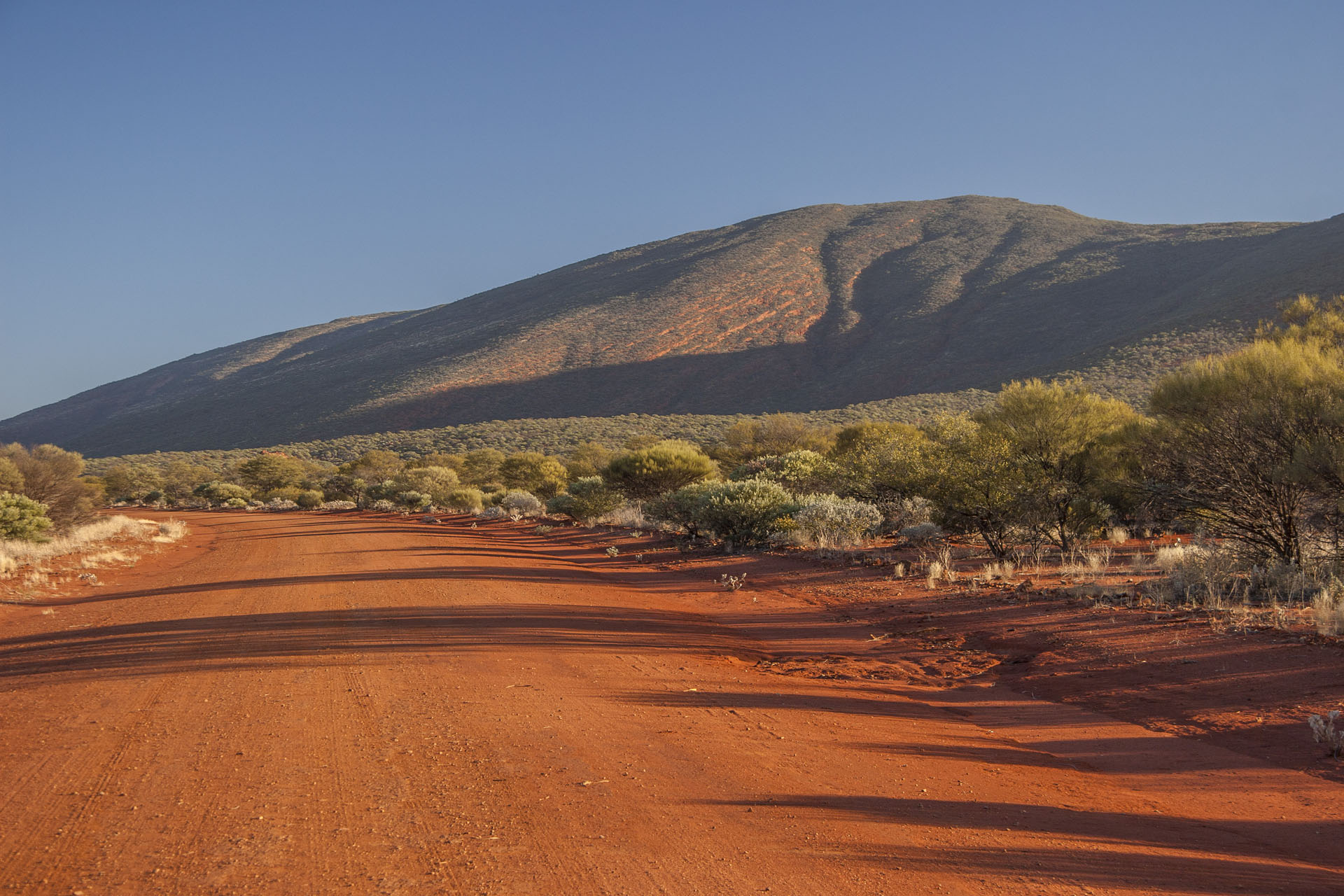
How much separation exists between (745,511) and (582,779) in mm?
12788

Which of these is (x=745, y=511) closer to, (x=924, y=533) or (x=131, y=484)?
(x=924, y=533)

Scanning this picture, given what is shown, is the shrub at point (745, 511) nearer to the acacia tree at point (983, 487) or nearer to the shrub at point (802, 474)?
the shrub at point (802, 474)

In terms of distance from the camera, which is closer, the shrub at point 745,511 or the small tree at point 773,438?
the shrub at point 745,511

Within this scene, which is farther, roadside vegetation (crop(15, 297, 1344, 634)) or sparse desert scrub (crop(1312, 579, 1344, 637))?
roadside vegetation (crop(15, 297, 1344, 634))

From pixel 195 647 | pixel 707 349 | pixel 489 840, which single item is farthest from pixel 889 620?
pixel 707 349

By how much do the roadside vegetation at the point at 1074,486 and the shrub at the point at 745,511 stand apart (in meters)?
0.04

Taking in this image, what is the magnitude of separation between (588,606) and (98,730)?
619cm

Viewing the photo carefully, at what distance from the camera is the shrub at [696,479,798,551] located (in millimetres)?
17609

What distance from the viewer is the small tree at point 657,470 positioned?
2462 cm

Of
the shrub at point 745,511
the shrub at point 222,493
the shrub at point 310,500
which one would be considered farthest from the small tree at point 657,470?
the shrub at point 222,493

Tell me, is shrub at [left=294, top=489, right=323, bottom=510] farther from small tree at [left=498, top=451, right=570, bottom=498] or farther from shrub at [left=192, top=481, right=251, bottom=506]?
small tree at [left=498, top=451, right=570, bottom=498]

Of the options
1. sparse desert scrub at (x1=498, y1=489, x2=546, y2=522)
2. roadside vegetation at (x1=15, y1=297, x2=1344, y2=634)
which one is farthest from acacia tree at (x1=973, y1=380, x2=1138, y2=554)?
sparse desert scrub at (x1=498, y1=489, x2=546, y2=522)

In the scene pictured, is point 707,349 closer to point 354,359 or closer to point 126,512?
point 354,359

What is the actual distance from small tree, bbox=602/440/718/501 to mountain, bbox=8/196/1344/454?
112 ft
